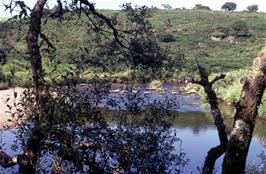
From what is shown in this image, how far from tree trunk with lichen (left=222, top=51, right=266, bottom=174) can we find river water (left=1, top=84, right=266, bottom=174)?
10188 mm

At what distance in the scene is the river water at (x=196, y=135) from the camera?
18.4m

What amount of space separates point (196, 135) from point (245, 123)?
1936cm

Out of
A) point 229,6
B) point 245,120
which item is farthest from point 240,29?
point 245,120

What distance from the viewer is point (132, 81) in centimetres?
812

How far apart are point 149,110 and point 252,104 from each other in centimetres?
256

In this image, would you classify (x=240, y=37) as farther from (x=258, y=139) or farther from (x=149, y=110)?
(x=149, y=110)

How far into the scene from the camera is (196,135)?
24.4 m

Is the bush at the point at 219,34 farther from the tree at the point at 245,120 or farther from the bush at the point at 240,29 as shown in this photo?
the tree at the point at 245,120

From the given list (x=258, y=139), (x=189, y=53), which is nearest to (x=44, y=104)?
(x=258, y=139)

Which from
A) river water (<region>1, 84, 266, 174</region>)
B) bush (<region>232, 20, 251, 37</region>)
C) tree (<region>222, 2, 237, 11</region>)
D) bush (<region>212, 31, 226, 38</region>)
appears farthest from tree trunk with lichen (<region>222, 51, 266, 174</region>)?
tree (<region>222, 2, 237, 11</region>)

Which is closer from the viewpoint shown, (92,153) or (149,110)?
(92,153)

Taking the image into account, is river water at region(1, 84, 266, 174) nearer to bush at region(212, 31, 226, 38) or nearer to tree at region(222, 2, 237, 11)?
bush at region(212, 31, 226, 38)

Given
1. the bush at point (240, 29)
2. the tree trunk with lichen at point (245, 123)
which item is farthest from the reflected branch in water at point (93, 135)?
the bush at point (240, 29)

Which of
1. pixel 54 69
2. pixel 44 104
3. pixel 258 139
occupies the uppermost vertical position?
pixel 54 69
